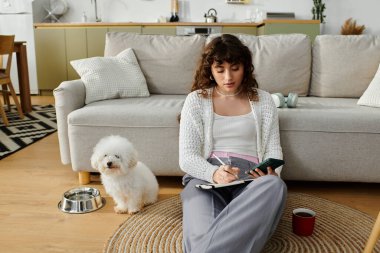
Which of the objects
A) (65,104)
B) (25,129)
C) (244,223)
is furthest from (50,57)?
(244,223)

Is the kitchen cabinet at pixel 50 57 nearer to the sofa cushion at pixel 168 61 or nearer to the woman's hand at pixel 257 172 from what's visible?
the sofa cushion at pixel 168 61

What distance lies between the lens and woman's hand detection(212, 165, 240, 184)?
1.32m

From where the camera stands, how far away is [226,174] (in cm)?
133

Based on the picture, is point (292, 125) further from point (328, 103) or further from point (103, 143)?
point (103, 143)

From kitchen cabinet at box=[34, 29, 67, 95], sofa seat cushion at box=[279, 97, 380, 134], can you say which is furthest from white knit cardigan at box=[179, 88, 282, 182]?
kitchen cabinet at box=[34, 29, 67, 95]

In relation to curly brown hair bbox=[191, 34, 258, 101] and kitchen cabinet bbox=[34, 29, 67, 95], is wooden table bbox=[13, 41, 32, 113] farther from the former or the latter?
curly brown hair bbox=[191, 34, 258, 101]

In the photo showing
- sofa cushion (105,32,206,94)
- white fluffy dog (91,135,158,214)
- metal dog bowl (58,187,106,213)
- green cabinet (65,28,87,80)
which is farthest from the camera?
green cabinet (65,28,87,80)

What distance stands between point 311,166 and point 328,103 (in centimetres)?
47

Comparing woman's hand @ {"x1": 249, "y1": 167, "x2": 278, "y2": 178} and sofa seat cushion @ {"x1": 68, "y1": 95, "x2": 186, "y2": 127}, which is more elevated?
sofa seat cushion @ {"x1": 68, "y1": 95, "x2": 186, "y2": 127}

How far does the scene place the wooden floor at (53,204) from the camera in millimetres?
1542

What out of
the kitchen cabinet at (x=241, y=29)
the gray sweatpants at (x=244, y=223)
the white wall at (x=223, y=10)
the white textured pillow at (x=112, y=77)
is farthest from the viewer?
the white wall at (x=223, y=10)

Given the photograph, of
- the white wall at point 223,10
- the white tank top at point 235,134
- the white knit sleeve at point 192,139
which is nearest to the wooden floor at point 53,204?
the white knit sleeve at point 192,139

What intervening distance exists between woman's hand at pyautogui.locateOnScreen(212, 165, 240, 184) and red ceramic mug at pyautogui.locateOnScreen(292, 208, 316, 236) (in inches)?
15.5

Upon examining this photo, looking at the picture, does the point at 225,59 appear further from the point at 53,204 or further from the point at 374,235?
the point at 53,204
